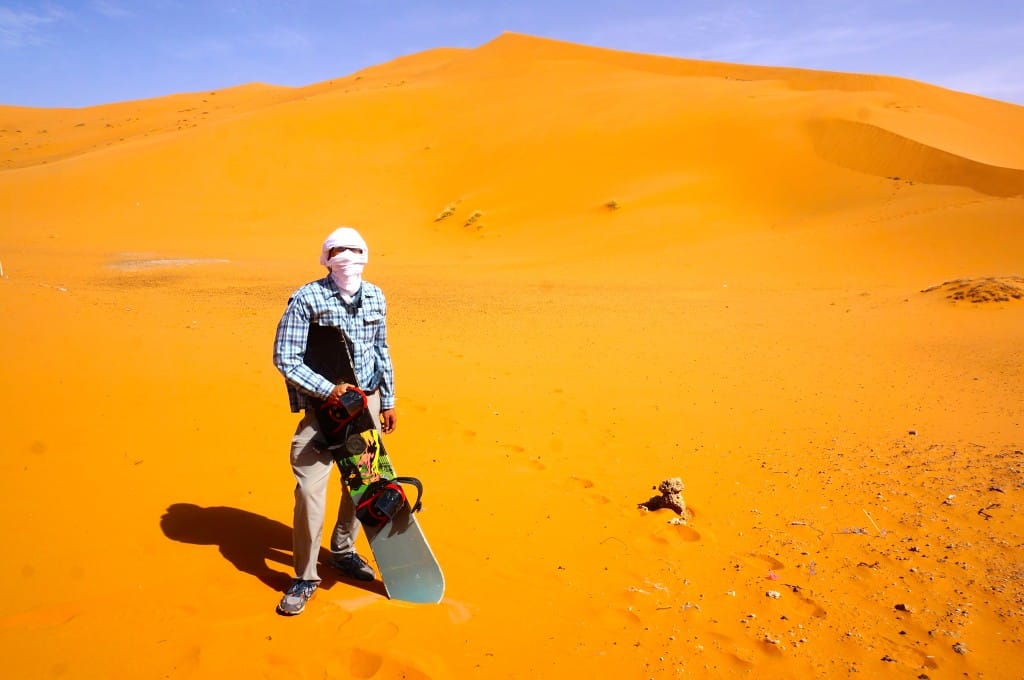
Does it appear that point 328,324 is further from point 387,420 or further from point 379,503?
point 379,503

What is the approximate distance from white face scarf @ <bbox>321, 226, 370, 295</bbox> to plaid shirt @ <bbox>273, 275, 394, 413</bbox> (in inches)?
1.7

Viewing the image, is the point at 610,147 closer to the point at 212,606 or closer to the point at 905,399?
the point at 905,399

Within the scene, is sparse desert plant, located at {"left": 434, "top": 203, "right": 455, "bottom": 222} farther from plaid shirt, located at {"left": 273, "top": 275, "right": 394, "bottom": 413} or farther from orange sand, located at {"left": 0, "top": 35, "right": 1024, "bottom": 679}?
plaid shirt, located at {"left": 273, "top": 275, "right": 394, "bottom": 413}

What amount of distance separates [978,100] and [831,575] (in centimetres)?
5074

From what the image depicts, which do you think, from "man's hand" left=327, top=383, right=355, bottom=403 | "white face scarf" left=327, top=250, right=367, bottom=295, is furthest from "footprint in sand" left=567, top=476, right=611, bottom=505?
"white face scarf" left=327, top=250, right=367, bottom=295

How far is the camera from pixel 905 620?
3.05 meters

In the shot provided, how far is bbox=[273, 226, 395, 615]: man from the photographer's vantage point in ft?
9.22

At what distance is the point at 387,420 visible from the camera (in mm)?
3305

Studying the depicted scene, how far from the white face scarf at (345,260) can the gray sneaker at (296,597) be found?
50.8 inches

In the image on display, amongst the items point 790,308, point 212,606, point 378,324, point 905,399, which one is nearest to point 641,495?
point 378,324

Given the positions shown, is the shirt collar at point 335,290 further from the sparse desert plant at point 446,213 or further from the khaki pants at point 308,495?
the sparse desert plant at point 446,213

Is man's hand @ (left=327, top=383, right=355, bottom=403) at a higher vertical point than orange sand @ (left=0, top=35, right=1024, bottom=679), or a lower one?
higher

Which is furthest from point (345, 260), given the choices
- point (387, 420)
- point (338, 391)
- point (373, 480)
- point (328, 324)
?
point (373, 480)

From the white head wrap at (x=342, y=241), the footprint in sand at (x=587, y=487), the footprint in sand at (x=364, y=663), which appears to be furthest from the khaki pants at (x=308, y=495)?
the footprint in sand at (x=587, y=487)
